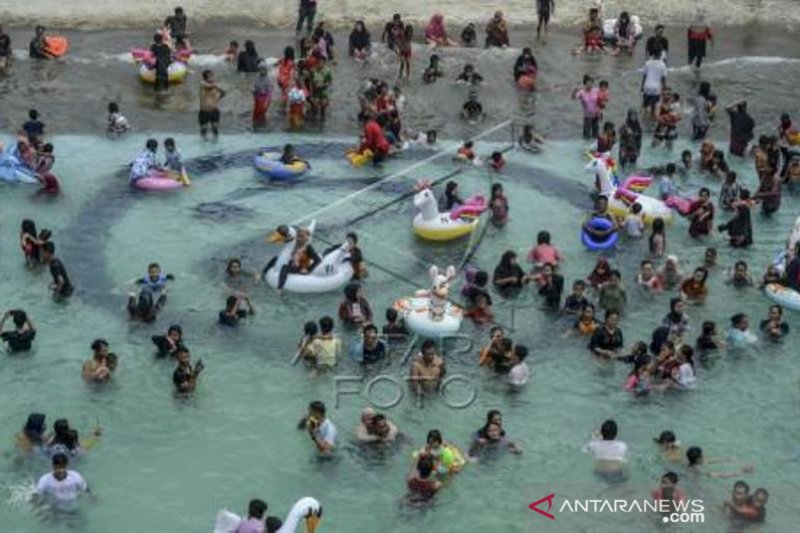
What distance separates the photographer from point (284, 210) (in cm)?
3150

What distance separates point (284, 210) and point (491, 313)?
A: 6.40 meters

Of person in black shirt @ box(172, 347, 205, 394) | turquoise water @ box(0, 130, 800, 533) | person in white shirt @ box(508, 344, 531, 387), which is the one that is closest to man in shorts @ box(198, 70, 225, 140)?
turquoise water @ box(0, 130, 800, 533)

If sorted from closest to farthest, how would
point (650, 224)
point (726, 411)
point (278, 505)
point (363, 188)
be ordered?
point (278, 505), point (726, 411), point (650, 224), point (363, 188)

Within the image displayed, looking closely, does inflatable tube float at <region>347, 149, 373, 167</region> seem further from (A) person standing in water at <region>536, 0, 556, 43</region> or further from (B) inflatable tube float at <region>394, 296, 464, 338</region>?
(A) person standing in water at <region>536, 0, 556, 43</region>

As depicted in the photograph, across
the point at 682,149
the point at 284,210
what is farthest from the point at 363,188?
the point at 682,149

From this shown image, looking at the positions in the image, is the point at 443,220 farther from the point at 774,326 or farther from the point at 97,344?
the point at 97,344

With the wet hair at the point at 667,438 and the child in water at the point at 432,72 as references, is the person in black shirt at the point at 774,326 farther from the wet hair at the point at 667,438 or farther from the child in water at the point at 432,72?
the child in water at the point at 432,72

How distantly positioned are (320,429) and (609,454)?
4.62 metres

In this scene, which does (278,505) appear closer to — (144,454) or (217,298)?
(144,454)

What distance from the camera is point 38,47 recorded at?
3931 centimetres

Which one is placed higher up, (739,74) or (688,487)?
(739,74)

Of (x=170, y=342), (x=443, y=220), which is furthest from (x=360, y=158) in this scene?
(x=170, y=342)

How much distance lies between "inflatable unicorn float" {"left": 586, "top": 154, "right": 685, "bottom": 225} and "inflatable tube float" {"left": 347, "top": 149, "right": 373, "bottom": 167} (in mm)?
5323

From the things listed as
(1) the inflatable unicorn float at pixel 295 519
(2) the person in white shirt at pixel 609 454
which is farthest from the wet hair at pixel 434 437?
(2) the person in white shirt at pixel 609 454
